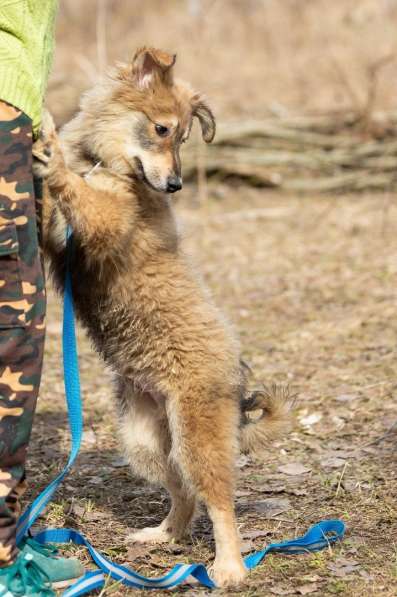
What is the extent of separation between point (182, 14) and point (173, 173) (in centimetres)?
1521

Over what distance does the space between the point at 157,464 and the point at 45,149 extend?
1611 millimetres

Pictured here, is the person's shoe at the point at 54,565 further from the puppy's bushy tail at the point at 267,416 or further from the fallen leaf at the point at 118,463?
the fallen leaf at the point at 118,463

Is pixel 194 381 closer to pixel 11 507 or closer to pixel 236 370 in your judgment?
pixel 236 370

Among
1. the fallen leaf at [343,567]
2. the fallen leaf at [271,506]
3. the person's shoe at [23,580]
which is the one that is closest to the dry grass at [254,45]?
the fallen leaf at [271,506]

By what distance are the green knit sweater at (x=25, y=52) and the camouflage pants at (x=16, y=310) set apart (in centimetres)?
6

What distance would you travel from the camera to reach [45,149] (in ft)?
10.7

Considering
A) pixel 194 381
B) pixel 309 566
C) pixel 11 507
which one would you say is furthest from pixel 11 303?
pixel 309 566

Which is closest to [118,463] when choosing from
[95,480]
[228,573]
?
[95,480]

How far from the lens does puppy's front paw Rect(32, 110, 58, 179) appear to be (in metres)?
3.22

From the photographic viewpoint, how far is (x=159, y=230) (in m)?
4.00

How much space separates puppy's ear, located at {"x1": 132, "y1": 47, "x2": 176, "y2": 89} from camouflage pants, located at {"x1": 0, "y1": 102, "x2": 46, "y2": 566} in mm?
1312

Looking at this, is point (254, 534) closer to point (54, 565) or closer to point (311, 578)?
point (311, 578)

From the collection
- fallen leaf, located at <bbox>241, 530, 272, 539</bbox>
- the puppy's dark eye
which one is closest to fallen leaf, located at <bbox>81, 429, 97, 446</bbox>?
fallen leaf, located at <bbox>241, 530, 272, 539</bbox>

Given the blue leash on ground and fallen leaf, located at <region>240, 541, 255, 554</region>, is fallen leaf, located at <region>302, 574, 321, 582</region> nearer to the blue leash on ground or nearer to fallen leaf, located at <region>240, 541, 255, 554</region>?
the blue leash on ground
